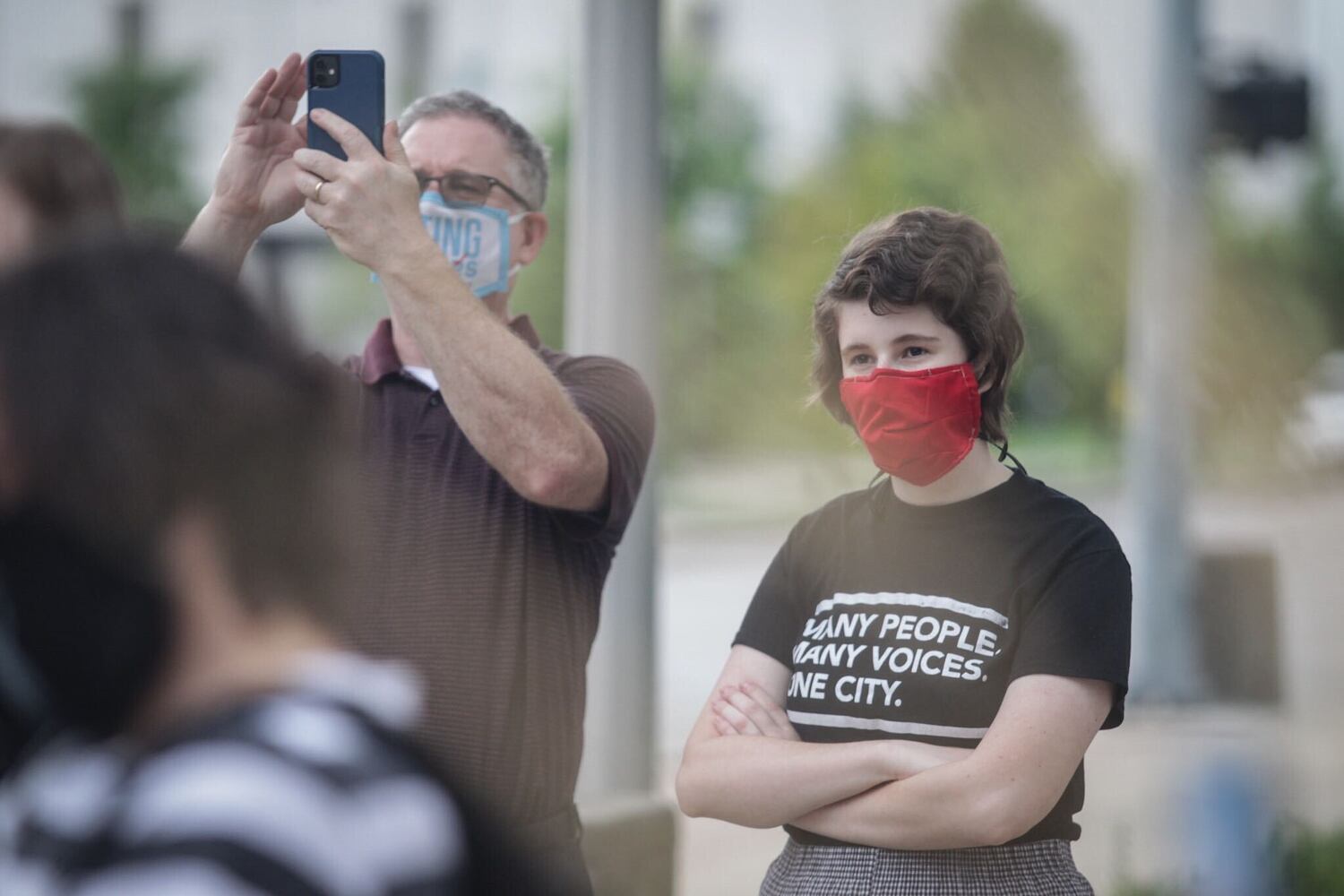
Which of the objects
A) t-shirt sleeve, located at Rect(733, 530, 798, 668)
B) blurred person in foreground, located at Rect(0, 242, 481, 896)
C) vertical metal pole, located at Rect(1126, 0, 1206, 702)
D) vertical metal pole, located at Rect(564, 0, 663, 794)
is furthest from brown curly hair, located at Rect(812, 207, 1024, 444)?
vertical metal pole, located at Rect(1126, 0, 1206, 702)

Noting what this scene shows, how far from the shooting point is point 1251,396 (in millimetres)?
9875

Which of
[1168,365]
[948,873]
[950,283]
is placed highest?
[950,283]

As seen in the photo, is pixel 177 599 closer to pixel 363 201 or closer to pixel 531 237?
pixel 363 201

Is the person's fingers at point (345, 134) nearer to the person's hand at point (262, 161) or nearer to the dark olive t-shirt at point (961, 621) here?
the person's hand at point (262, 161)

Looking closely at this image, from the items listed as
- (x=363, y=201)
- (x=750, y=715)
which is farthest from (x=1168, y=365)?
(x=363, y=201)

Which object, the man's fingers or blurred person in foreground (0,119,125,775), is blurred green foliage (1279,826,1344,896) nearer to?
the man's fingers

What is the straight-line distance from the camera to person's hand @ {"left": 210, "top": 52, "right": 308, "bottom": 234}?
2576mm

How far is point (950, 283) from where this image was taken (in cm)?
Answer: 228

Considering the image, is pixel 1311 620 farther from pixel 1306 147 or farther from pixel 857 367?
pixel 857 367

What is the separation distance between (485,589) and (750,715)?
17.3 inches

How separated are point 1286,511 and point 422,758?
14.9m

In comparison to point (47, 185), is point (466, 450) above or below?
below

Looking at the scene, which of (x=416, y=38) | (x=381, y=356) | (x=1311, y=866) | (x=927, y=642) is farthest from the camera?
(x=416, y=38)

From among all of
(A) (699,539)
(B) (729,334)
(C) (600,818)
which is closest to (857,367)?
(C) (600,818)
